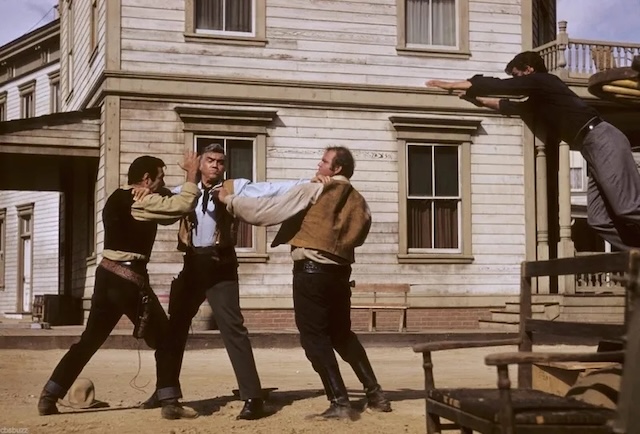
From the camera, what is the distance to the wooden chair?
12.2 ft

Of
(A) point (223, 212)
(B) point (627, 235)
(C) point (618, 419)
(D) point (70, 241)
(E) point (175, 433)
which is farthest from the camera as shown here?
(D) point (70, 241)

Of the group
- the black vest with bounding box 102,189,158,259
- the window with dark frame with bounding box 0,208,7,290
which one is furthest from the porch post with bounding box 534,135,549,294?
the window with dark frame with bounding box 0,208,7,290

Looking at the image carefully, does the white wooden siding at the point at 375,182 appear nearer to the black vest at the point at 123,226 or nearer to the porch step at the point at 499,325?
the porch step at the point at 499,325

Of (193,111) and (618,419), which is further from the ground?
(193,111)

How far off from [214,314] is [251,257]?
918cm

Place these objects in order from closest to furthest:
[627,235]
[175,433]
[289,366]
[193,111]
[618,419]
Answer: [618,419] → [627,235] → [175,433] → [289,366] → [193,111]

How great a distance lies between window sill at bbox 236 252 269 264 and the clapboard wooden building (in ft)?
0.12

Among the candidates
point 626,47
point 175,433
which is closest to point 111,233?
point 175,433

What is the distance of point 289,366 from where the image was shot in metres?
12.2

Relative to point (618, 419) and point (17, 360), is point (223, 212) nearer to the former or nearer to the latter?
point (618, 419)

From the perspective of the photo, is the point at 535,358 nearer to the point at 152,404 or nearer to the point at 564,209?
the point at 152,404

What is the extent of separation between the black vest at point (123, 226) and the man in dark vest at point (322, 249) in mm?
769

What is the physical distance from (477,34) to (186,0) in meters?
5.34

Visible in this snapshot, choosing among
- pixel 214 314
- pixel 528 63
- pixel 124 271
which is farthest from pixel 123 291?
pixel 528 63
